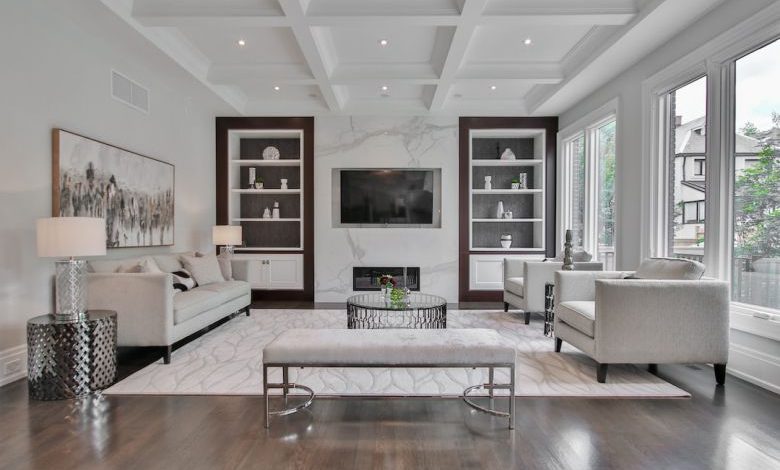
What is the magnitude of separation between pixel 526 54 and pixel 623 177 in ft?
5.37

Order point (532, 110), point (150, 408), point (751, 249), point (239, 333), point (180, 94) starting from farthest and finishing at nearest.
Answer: point (532, 110) < point (180, 94) < point (239, 333) < point (751, 249) < point (150, 408)

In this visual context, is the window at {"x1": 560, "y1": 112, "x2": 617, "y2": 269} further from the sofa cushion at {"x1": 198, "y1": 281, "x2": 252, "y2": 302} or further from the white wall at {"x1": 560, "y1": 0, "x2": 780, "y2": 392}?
the sofa cushion at {"x1": 198, "y1": 281, "x2": 252, "y2": 302}

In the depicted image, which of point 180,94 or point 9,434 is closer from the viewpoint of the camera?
point 9,434

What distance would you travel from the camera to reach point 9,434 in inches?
85.9

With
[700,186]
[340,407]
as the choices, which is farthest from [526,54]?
[340,407]

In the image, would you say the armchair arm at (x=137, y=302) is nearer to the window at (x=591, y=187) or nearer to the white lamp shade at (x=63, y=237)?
the white lamp shade at (x=63, y=237)

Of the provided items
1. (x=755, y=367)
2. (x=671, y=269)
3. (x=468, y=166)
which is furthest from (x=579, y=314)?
(x=468, y=166)

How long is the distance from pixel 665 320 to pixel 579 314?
0.54 meters

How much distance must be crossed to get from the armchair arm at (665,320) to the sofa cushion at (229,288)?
3.40 m

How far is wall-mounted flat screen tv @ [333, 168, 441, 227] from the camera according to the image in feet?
21.2

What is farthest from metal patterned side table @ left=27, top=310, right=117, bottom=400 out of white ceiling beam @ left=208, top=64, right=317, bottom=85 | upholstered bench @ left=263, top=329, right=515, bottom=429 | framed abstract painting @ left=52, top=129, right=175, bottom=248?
white ceiling beam @ left=208, top=64, right=317, bottom=85

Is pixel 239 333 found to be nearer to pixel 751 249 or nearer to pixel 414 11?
pixel 414 11

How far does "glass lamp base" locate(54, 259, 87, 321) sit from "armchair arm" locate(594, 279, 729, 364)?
135 inches

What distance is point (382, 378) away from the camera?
2994mm
